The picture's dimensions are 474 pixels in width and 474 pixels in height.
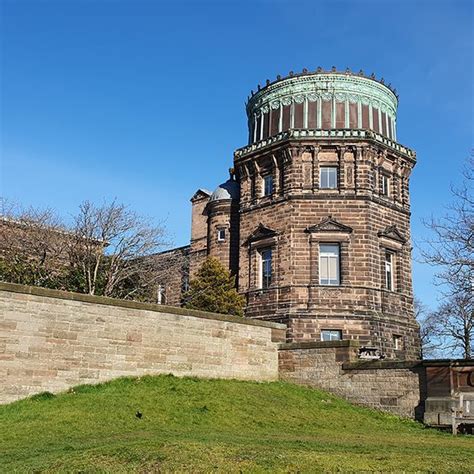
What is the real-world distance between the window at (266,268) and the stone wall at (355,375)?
8.45m

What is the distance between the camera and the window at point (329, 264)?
2977 cm

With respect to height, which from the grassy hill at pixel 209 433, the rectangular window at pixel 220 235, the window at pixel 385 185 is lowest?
the grassy hill at pixel 209 433

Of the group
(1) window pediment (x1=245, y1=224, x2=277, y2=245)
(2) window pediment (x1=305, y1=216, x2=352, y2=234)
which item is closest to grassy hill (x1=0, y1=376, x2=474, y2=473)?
(2) window pediment (x1=305, y1=216, x2=352, y2=234)

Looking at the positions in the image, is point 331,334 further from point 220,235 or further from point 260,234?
point 220,235

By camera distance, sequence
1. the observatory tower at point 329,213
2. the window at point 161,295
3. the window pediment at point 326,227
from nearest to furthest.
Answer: the observatory tower at point 329,213 < the window pediment at point 326,227 < the window at point 161,295

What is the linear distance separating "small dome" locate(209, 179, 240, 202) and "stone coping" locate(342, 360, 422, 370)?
627 inches

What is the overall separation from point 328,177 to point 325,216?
217 cm

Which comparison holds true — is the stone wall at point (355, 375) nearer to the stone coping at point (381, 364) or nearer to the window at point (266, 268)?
the stone coping at point (381, 364)

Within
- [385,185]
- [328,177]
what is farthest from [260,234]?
[385,185]

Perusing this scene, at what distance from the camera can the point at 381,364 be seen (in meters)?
20.4

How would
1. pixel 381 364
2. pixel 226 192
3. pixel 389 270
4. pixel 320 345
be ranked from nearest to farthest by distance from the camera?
1. pixel 381 364
2. pixel 320 345
3. pixel 389 270
4. pixel 226 192

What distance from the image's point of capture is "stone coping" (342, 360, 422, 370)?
19656mm

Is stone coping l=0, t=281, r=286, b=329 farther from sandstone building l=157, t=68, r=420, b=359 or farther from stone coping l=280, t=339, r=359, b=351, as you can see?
sandstone building l=157, t=68, r=420, b=359

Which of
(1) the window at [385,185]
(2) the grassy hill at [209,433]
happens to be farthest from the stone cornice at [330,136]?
(2) the grassy hill at [209,433]
